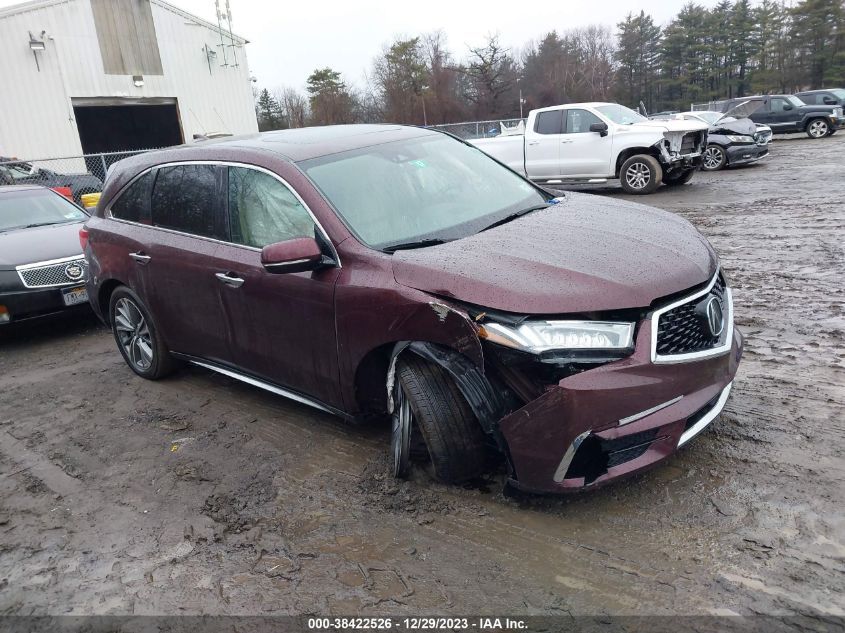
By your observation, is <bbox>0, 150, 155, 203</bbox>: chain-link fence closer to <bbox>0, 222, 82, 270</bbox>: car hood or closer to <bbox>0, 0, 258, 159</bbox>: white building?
<bbox>0, 0, 258, 159</bbox>: white building

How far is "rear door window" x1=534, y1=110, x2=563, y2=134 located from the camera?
44.6 feet

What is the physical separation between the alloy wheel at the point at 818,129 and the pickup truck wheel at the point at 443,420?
88.4 ft

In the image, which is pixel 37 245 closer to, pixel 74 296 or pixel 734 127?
pixel 74 296

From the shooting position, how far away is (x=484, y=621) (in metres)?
2.40

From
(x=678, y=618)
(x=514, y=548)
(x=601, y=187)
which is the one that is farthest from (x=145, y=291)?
(x=601, y=187)

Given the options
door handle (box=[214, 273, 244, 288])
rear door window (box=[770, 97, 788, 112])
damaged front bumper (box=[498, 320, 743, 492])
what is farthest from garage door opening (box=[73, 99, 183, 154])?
damaged front bumper (box=[498, 320, 743, 492])

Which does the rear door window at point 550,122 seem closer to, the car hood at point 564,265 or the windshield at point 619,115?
the windshield at point 619,115

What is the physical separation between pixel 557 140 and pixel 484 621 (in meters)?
12.4

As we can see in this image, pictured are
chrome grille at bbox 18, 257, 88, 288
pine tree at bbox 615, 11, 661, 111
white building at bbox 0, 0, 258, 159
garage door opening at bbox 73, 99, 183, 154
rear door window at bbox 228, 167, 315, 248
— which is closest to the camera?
rear door window at bbox 228, 167, 315, 248

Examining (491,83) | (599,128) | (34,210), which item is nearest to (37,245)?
(34,210)

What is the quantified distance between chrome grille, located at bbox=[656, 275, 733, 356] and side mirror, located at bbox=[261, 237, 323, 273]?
1708mm

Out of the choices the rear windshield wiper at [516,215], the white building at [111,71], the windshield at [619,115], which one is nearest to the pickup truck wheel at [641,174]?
the windshield at [619,115]

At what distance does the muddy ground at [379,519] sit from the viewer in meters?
2.53

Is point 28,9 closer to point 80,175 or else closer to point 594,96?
point 80,175
